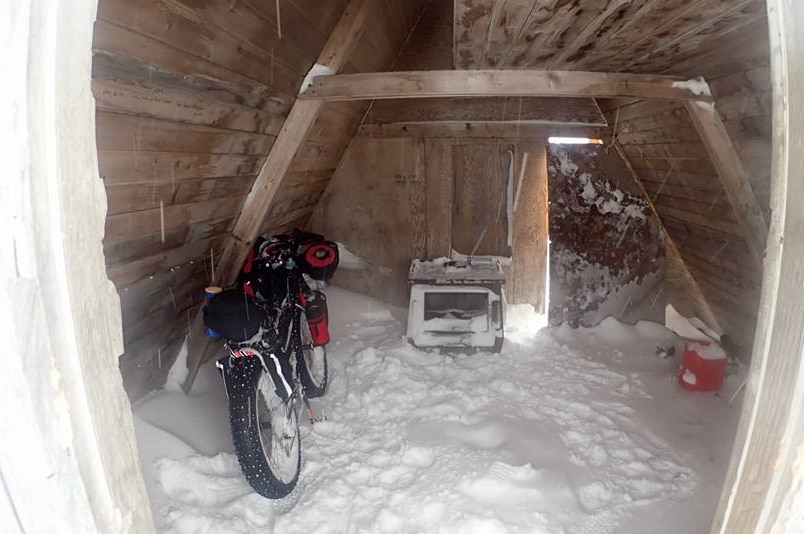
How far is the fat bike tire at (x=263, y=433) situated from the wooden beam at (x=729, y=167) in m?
2.25

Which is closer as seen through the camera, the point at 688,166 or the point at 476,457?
the point at 476,457

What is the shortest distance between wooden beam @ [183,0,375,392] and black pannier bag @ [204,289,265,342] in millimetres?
649

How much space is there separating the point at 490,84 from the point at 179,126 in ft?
4.51

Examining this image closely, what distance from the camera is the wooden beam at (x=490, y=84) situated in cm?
219

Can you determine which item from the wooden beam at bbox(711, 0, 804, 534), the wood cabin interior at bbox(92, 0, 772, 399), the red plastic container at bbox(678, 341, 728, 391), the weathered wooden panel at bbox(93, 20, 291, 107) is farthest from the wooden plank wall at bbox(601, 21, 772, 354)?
the weathered wooden panel at bbox(93, 20, 291, 107)

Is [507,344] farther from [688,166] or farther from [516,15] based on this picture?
[516,15]

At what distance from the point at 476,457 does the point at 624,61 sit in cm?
199

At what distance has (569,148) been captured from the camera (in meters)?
3.71

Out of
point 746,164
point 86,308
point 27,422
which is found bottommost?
point 27,422

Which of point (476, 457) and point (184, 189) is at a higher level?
point (184, 189)

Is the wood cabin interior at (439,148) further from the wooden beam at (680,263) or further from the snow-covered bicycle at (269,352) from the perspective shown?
the snow-covered bicycle at (269,352)

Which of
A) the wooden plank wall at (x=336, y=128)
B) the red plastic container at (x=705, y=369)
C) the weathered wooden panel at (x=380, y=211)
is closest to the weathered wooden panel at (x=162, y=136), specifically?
the wooden plank wall at (x=336, y=128)

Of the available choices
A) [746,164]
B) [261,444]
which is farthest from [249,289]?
[746,164]

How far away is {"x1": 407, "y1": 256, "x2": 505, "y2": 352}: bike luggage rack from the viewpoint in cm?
323
